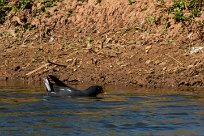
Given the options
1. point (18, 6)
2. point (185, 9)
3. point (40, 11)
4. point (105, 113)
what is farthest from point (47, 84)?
point (18, 6)

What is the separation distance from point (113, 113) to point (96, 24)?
8.98 m

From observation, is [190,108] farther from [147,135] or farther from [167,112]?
[147,135]

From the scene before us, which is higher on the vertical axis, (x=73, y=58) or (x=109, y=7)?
(x=109, y=7)

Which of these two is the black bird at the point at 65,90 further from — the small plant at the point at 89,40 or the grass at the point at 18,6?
the grass at the point at 18,6

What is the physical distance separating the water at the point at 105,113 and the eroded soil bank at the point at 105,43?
1690mm

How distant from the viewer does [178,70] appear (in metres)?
19.8

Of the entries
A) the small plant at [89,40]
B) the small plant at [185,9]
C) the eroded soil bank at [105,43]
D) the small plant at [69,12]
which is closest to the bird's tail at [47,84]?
the eroded soil bank at [105,43]

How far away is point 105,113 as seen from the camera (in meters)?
15.2

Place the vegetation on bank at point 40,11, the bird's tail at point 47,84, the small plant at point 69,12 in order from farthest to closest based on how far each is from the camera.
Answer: the small plant at point 69,12 < the vegetation on bank at point 40,11 < the bird's tail at point 47,84

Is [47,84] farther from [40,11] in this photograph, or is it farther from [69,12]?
[40,11]

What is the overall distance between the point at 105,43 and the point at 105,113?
7513 millimetres

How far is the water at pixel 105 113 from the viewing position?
13312 millimetres

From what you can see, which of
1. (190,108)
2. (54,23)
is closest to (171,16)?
(54,23)

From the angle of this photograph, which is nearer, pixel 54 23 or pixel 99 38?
pixel 99 38
